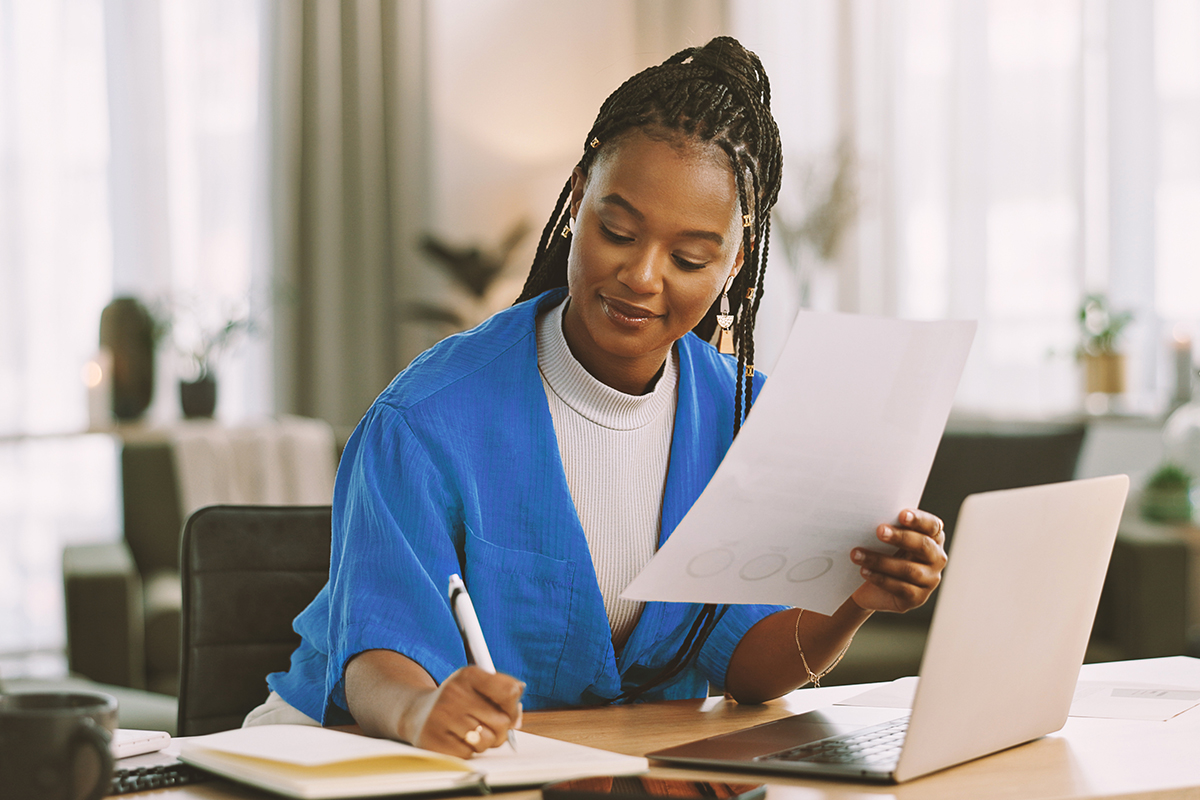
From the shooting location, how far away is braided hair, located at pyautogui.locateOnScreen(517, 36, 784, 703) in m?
1.14

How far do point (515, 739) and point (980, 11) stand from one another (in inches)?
157

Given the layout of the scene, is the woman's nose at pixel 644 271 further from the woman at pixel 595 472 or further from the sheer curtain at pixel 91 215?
the sheer curtain at pixel 91 215

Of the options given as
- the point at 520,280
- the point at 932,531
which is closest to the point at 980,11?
the point at 520,280

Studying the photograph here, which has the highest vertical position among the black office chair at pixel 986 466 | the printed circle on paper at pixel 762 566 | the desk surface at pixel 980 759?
the printed circle on paper at pixel 762 566

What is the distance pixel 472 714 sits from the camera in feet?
2.61

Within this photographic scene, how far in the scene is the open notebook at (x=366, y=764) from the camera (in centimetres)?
73

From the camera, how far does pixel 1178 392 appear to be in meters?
3.71

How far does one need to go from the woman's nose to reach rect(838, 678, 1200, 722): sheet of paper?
42 centimetres

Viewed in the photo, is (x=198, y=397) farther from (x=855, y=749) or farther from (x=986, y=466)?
(x=855, y=749)

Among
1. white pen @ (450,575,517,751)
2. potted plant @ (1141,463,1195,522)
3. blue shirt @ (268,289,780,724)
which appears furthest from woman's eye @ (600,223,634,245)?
potted plant @ (1141,463,1195,522)

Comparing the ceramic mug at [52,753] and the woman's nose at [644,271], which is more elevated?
the woman's nose at [644,271]

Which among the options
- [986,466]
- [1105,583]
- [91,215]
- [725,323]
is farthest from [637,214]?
[91,215]

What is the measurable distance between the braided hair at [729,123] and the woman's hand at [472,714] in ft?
1.75

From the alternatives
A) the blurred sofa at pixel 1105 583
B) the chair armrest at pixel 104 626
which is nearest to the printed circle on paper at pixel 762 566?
the blurred sofa at pixel 1105 583
